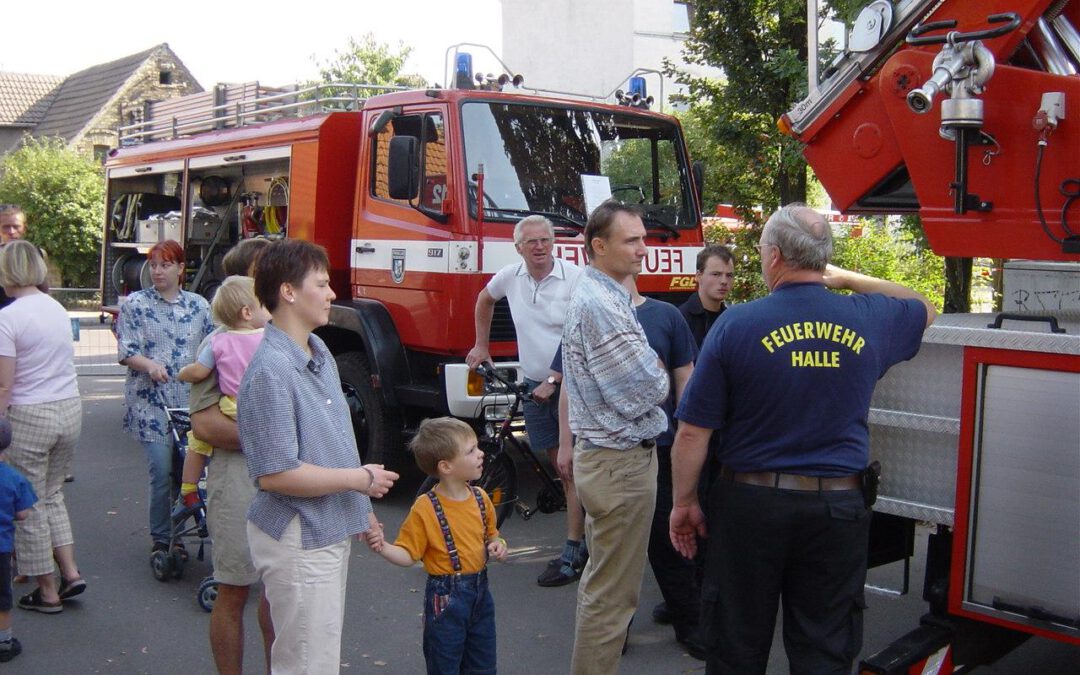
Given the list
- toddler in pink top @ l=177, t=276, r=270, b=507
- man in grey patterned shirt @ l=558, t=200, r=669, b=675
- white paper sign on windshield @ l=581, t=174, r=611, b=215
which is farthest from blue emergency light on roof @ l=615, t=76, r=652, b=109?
man in grey patterned shirt @ l=558, t=200, r=669, b=675

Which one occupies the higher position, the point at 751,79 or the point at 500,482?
the point at 751,79

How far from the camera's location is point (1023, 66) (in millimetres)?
4121

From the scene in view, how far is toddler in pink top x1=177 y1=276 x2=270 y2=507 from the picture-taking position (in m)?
4.53

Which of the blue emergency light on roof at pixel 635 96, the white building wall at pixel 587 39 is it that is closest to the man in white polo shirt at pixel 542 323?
the blue emergency light on roof at pixel 635 96

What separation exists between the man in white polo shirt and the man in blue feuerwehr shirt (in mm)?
2467

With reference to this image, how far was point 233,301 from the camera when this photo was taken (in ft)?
15.1

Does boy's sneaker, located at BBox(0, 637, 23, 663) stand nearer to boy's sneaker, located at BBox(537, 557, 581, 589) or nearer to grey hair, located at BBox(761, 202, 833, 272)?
boy's sneaker, located at BBox(537, 557, 581, 589)

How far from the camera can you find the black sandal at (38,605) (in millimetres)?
5519

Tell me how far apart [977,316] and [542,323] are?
2561mm

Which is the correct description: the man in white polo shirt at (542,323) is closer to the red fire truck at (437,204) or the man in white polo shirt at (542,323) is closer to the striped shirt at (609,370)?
the red fire truck at (437,204)

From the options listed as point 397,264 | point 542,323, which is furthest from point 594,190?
point 542,323

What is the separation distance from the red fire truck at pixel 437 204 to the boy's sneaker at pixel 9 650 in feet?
8.96

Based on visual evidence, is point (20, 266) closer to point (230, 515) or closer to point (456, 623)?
point (230, 515)

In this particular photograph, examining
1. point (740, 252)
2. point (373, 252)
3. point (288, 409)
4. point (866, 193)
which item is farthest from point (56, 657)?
point (740, 252)
